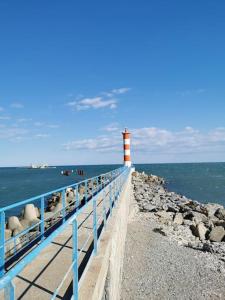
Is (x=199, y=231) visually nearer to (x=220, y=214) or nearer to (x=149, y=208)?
(x=149, y=208)

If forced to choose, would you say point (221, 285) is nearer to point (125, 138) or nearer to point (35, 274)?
point (35, 274)

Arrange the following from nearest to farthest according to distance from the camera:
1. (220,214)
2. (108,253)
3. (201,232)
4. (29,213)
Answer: (108,253)
(201,232)
(29,213)
(220,214)

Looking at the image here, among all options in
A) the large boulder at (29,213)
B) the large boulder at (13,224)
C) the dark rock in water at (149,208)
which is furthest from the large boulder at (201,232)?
the large boulder at (29,213)

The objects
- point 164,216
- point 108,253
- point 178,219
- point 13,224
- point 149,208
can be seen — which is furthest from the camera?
point 149,208

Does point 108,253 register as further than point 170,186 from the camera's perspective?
No

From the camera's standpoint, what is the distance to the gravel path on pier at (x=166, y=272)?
28.0 ft

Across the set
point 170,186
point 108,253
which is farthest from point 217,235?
point 170,186

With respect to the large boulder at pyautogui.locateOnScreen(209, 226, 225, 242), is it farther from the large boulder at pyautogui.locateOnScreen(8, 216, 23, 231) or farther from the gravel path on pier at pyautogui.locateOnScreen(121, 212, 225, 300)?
the large boulder at pyautogui.locateOnScreen(8, 216, 23, 231)

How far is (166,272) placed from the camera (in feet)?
32.2

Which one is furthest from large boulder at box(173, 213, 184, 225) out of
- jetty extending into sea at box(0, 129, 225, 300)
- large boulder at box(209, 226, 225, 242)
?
large boulder at box(209, 226, 225, 242)

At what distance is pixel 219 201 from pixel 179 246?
2419 centimetres

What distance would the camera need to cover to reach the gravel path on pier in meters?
8.52

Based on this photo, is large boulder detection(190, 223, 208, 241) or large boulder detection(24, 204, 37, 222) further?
large boulder detection(24, 204, 37, 222)

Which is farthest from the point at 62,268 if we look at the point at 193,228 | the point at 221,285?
the point at 193,228
